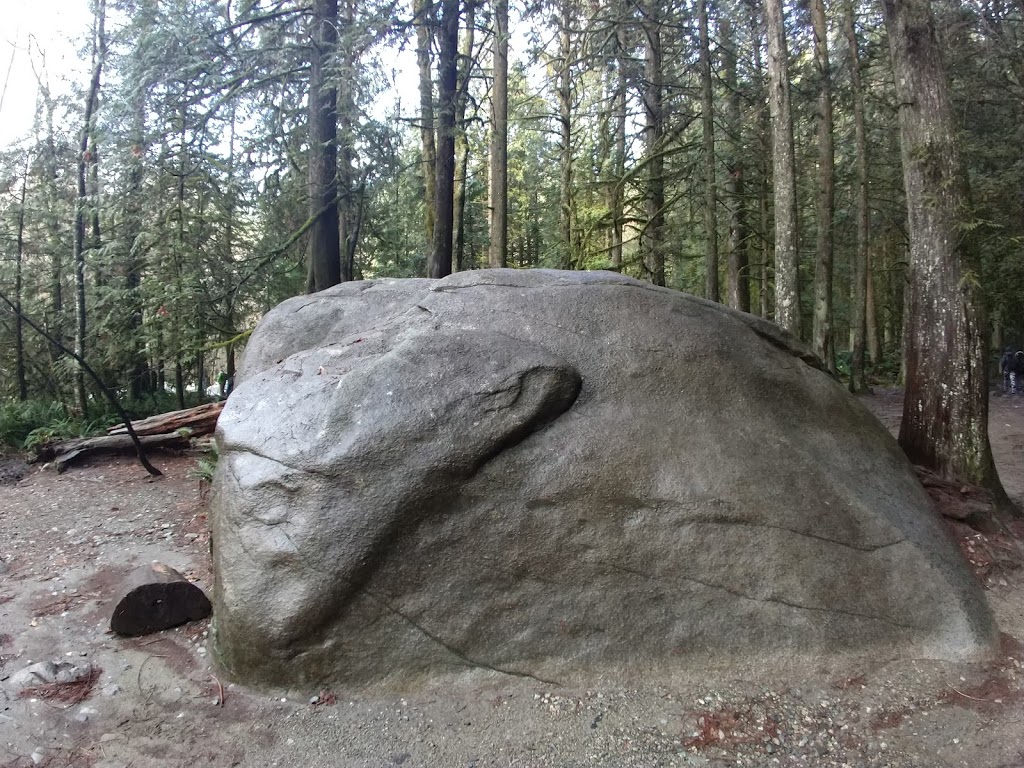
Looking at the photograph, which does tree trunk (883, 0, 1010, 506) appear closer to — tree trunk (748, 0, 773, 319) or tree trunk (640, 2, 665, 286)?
tree trunk (640, 2, 665, 286)

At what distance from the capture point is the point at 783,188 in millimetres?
9102

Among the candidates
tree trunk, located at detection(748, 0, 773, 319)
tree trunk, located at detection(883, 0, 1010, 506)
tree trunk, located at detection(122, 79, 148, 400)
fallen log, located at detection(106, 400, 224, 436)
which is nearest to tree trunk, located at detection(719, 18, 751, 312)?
tree trunk, located at detection(748, 0, 773, 319)

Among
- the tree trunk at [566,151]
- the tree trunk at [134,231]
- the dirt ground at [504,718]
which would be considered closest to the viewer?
the dirt ground at [504,718]

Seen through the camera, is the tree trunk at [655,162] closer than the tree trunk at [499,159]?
No

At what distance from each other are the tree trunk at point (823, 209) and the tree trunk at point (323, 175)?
858 centimetres

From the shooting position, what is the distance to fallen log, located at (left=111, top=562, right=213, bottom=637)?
4.39m

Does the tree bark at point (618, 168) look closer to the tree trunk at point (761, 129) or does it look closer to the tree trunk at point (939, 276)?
the tree trunk at point (761, 129)

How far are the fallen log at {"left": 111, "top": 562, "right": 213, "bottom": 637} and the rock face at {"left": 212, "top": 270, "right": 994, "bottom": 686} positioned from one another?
1.96 feet

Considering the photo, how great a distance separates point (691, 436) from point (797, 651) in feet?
4.63

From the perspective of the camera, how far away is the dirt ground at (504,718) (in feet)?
10.7

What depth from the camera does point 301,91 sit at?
31.8 ft

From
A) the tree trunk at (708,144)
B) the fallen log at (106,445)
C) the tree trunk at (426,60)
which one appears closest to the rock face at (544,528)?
the fallen log at (106,445)

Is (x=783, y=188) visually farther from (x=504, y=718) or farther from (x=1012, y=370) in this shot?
(x=1012, y=370)

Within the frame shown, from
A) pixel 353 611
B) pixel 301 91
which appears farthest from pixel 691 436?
pixel 301 91
